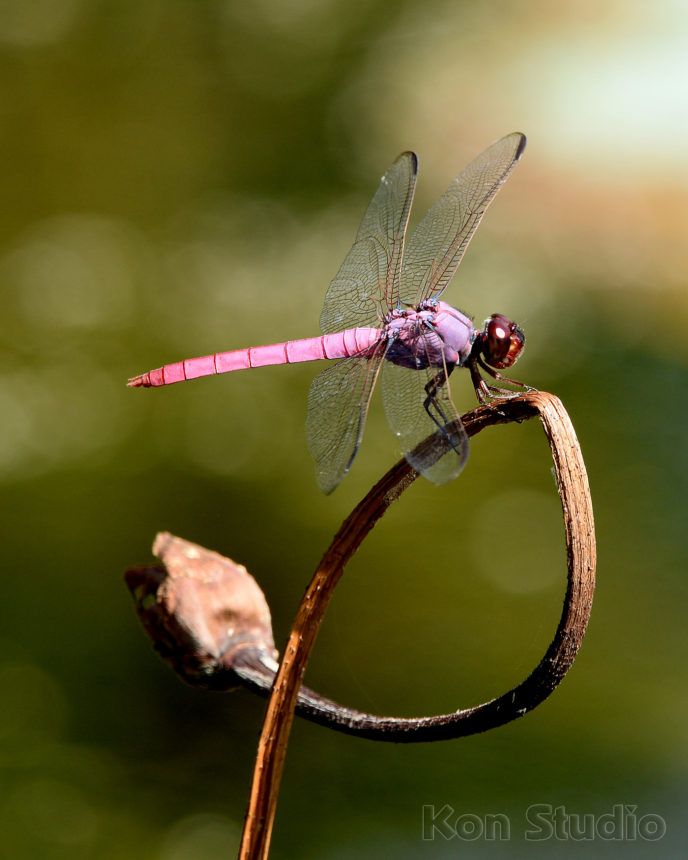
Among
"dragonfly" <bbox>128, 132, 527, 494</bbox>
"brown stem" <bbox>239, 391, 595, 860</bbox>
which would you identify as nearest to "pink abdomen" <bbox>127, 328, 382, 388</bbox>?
"dragonfly" <bbox>128, 132, 527, 494</bbox>

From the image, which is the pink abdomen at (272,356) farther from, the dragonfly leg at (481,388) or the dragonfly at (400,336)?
the dragonfly leg at (481,388)

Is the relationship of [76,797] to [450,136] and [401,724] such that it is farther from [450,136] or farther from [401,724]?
[450,136]

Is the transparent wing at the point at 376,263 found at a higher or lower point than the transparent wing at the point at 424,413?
higher

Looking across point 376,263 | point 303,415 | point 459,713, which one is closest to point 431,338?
point 376,263

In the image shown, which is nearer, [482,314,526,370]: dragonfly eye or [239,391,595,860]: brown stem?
[239,391,595,860]: brown stem

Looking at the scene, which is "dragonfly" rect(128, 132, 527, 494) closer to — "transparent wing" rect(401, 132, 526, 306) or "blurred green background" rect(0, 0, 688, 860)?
"transparent wing" rect(401, 132, 526, 306)

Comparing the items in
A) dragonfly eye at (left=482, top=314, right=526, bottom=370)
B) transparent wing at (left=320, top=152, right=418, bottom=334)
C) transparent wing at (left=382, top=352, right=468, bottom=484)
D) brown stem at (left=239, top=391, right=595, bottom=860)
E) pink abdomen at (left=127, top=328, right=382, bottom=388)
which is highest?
transparent wing at (left=320, top=152, right=418, bottom=334)

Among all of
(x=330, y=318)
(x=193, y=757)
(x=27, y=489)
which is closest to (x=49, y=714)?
(x=193, y=757)

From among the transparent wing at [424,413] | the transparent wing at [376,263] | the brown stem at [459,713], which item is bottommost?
the brown stem at [459,713]

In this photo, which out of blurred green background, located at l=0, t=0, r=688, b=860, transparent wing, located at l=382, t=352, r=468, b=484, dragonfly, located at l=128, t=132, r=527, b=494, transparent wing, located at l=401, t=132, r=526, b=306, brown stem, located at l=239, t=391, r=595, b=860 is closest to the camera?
brown stem, located at l=239, t=391, r=595, b=860

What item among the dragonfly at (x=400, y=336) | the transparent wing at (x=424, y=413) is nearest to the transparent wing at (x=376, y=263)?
the dragonfly at (x=400, y=336)

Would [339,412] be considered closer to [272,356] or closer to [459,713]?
[272,356]
